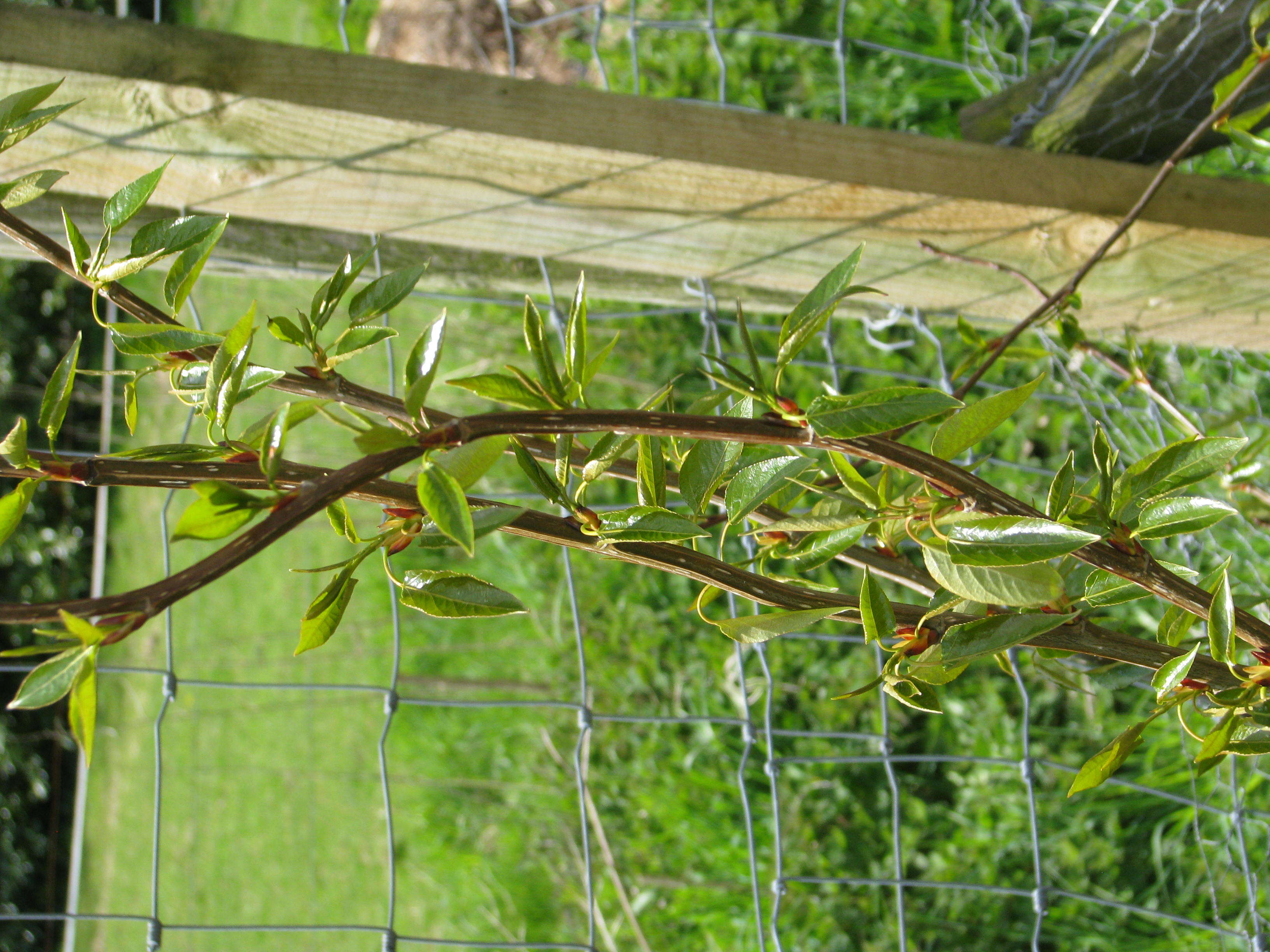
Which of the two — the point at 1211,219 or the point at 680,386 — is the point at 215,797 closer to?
the point at 680,386

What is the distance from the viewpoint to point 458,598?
42cm

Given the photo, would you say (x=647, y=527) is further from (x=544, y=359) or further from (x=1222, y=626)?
(x=1222, y=626)

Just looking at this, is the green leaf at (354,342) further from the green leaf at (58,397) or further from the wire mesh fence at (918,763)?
the wire mesh fence at (918,763)

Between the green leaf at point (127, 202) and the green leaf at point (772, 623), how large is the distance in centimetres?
32

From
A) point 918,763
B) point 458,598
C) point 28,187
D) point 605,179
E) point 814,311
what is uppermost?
point 605,179

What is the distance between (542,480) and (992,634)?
0.67 feet

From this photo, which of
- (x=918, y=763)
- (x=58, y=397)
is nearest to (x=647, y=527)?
(x=58, y=397)

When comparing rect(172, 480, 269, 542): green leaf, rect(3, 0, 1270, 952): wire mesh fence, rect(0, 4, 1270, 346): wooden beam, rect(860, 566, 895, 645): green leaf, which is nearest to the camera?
rect(172, 480, 269, 542): green leaf

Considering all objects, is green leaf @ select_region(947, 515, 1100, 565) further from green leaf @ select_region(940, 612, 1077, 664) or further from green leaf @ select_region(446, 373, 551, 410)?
green leaf @ select_region(446, 373, 551, 410)

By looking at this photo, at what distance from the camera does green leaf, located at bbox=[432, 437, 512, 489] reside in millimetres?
338

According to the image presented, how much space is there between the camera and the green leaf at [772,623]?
0.43m

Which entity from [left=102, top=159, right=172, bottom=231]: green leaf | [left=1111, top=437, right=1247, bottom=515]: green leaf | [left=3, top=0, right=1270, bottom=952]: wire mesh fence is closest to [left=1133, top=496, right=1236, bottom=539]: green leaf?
[left=1111, top=437, right=1247, bottom=515]: green leaf

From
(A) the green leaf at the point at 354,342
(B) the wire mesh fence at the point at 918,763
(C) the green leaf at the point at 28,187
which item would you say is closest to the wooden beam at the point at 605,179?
(B) the wire mesh fence at the point at 918,763

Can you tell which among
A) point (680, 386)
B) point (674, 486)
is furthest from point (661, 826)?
point (674, 486)
